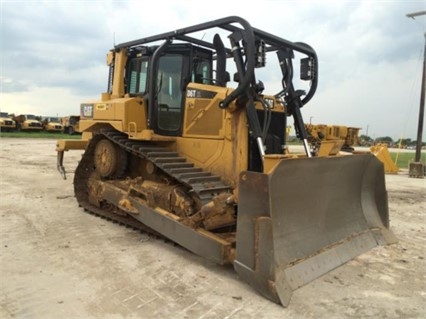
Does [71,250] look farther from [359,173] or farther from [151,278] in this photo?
[359,173]

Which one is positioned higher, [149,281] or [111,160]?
[111,160]

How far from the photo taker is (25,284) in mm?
3885

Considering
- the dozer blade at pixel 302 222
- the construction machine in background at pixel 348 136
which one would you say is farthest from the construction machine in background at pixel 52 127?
the dozer blade at pixel 302 222

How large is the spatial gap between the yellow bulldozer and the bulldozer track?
2 centimetres

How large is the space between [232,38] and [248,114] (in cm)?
93

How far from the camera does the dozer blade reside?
145 inches

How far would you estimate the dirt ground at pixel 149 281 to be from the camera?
137 inches

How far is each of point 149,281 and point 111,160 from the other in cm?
293

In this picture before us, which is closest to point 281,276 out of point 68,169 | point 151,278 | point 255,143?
point 151,278

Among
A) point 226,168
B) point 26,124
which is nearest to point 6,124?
point 26,124

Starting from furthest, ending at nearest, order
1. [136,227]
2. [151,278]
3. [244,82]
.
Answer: [136,227] < [244,82] < [151,278]

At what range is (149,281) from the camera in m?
4.05

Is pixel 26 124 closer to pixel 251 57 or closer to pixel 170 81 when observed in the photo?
pixel 170 81

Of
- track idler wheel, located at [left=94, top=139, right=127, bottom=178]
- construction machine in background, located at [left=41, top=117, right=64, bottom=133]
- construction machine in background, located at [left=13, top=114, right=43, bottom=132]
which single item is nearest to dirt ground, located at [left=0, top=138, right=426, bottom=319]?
track idler wheel, located at [left=94, top=139, right=127, bottom=178]
